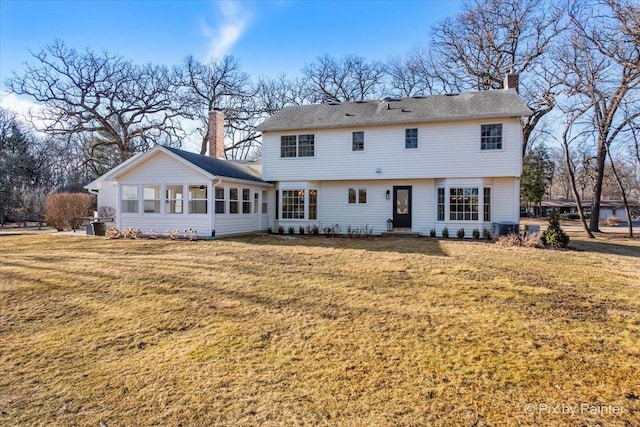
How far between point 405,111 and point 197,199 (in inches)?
385

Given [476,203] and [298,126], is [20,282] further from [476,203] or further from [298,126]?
[476,203]

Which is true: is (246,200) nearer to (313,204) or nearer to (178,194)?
(178,194)

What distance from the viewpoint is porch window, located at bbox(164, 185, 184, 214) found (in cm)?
1542

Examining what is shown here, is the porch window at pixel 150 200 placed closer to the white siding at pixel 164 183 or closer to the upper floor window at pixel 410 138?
the white siding at pixel 164 183

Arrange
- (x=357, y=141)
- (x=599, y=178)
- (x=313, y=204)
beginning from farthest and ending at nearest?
(x=599, y=178) < (x=313, y=204) < (x=357, y=141)

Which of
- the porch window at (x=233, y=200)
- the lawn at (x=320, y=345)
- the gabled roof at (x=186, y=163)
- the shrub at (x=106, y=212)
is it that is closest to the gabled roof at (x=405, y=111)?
the gabled roof at (x=186, y=163)

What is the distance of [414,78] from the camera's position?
33.3 meters

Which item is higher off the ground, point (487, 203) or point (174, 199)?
point (174, 199)

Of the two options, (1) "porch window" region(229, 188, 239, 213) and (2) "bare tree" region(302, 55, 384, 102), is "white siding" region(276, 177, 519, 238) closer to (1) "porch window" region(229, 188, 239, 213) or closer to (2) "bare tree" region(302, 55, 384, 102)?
(1) "porch window" region(229, 188, 239, 213)

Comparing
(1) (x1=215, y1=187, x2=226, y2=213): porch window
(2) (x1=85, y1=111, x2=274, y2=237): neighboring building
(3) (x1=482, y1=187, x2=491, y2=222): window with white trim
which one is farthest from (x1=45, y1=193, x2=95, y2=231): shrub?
(3) (x1=482, y1=187, x2=491, y2=222): window with white trim

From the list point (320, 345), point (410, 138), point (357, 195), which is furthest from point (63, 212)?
point (320, 345)

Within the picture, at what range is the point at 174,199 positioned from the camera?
609 inches

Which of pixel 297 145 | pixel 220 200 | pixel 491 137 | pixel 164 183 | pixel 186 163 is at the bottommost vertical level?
pixel 220 200

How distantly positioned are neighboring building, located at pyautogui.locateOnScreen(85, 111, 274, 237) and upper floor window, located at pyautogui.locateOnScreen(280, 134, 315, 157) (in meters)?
2.23
